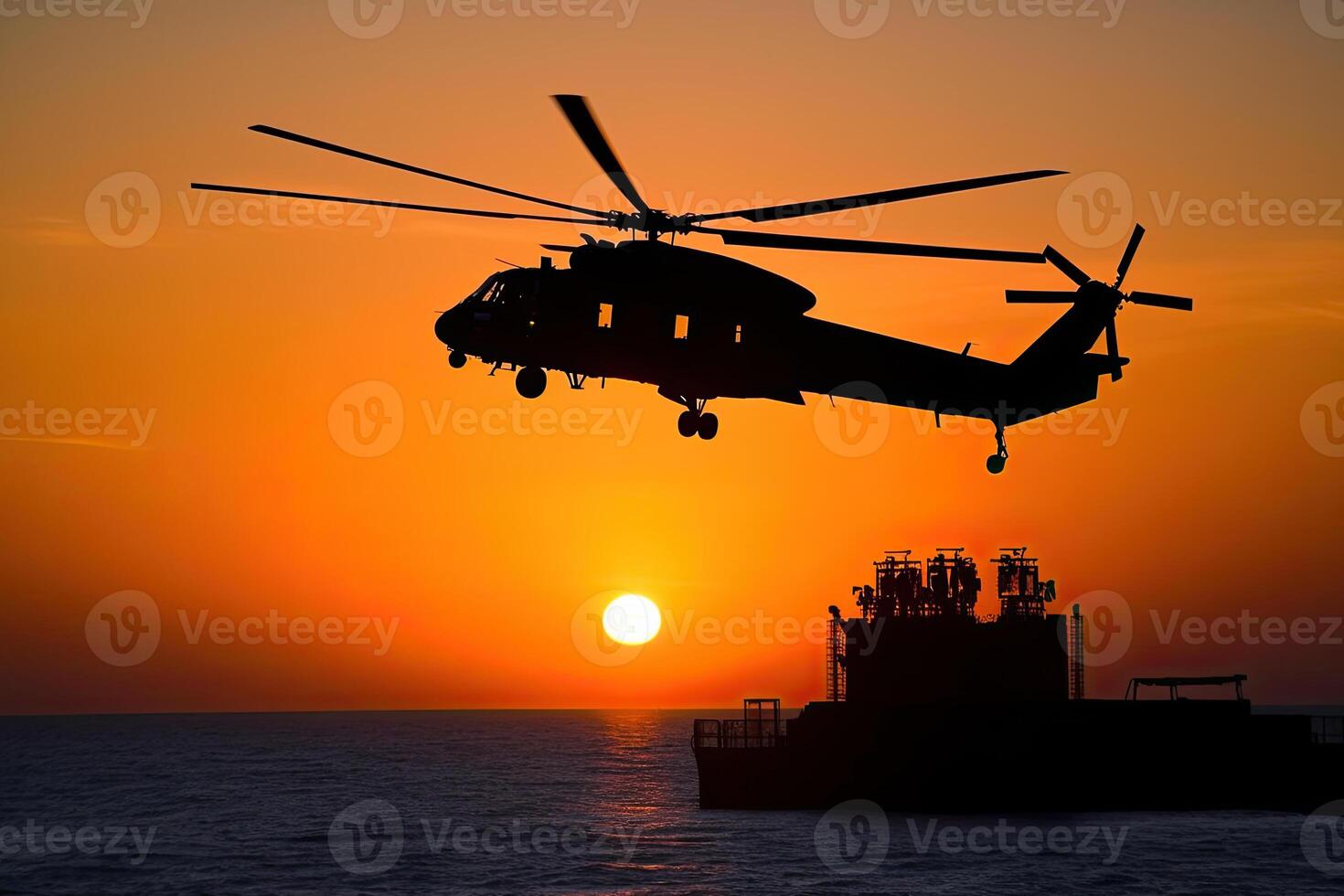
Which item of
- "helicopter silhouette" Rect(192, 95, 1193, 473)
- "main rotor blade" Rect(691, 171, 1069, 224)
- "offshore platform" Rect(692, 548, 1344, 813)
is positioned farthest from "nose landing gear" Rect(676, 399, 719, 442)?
"offshore platform" Rect(692, 548, 1344, 813)

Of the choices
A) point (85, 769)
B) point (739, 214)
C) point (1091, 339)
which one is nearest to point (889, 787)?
point (1091, 339)

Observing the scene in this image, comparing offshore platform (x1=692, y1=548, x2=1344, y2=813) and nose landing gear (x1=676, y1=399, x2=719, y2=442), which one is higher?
nose landing gear (x1=676, y1=399, x2=719, y2=442)

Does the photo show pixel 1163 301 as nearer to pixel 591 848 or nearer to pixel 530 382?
pixel 530 382

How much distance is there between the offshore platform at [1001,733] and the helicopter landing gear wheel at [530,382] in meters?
32.2

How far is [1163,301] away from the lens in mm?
33844

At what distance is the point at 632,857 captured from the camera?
7019 cm

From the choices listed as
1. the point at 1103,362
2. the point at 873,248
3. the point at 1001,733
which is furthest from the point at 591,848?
the point at 873,248

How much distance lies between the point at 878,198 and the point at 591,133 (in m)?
5.36

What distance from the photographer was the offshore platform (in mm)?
54844

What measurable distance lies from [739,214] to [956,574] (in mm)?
40241

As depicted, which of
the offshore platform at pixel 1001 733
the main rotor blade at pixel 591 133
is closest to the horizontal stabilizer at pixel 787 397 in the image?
the main rotor blade at pixel 591 133

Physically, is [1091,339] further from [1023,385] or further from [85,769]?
[85,769]

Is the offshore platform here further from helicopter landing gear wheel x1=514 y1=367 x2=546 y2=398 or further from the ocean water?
helicopter landing gear wheel x1=514 y1=367 x2=546 y2=398

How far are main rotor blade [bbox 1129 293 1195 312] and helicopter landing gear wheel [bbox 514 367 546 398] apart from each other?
1644cm
